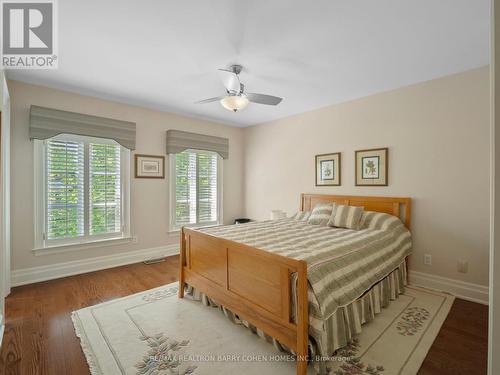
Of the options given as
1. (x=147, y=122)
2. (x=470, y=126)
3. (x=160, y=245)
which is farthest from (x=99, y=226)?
(x=470, y=126)

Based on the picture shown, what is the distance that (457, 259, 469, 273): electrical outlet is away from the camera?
2785 millimetres

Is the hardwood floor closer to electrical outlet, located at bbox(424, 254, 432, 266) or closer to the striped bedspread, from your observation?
electrical outlet, located at bbox(424, 254, 432, 266)

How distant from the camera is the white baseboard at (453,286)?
8.74ft

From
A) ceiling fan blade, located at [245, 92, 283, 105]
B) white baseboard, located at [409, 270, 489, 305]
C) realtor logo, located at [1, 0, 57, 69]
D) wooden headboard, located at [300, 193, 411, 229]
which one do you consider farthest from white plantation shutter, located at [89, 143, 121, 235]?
white baseboard, located at [409, 270, 489, 305]

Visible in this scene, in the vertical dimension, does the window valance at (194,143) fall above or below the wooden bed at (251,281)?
above

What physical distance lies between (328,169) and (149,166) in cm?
307

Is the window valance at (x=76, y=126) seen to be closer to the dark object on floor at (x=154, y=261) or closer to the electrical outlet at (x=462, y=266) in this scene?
the dark object on floor at (x=154, y=261)

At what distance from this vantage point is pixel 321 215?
3531 mm

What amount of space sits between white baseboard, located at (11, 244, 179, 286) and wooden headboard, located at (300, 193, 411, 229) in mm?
2885

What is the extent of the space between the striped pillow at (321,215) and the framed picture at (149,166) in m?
2.70

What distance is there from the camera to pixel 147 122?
13.6 feet

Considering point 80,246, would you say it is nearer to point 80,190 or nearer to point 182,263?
point 80,190

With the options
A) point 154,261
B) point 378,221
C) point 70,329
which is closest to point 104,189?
point 154,261

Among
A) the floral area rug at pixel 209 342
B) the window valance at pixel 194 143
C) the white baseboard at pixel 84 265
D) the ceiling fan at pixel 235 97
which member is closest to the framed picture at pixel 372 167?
the floral area rug at pixel 209 342
